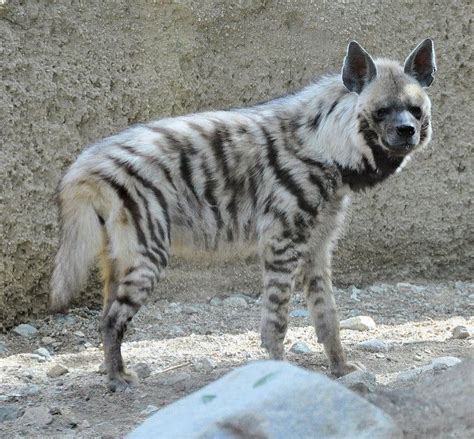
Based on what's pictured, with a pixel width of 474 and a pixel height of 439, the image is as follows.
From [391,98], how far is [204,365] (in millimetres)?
1380

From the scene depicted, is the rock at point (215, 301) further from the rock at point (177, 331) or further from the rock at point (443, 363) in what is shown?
the rock at point (443, 363)

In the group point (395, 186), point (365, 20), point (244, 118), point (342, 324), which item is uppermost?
point (365, 20)

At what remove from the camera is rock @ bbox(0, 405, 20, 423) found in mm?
3576

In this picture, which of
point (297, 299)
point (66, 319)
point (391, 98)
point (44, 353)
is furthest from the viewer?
point (297, 299)

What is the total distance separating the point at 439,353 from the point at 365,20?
7.15 ft

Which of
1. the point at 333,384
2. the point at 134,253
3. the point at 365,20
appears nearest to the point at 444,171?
the point at 365,20

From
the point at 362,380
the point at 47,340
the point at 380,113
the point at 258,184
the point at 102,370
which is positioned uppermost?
the point at 380,113

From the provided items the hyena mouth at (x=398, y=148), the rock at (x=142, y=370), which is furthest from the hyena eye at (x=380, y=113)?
the rock at (x=142, y=370)

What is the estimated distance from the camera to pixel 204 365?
164 inches

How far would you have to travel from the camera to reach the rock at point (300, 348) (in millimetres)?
4508

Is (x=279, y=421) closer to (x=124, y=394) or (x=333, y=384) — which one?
(x=333, y=384)

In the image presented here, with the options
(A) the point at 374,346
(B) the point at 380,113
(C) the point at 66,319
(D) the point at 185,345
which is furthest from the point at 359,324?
(C) the point at 66,319

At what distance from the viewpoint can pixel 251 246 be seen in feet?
14.4

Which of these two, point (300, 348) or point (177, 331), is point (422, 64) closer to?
point (300, 348)
